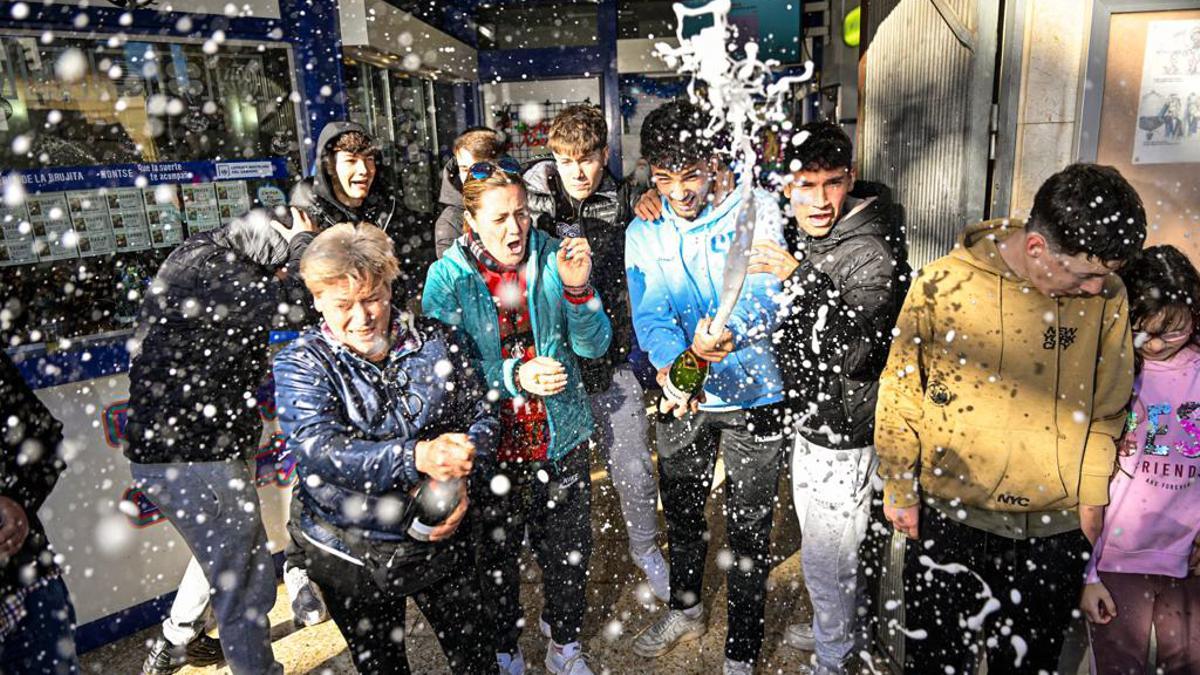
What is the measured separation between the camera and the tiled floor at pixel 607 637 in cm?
314

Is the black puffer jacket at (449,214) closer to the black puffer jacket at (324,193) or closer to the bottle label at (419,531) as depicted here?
the black puffer jacket at (324,193)

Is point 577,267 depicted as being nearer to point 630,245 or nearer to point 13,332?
point 630,245

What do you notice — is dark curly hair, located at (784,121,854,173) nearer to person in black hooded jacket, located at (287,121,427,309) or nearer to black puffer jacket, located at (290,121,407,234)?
person in black hooded jacket, located at (287,121,427,309)

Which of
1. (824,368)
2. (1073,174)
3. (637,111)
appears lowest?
(824,368)

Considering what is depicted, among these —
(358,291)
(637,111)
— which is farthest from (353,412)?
(637,111)

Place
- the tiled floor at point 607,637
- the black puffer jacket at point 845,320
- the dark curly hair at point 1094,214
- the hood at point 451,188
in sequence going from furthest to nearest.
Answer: the hood at point 451,188 < the tiled floor at point 607,637 < the black puffer jacket at point 845,320 < the dark curly hair at point 1094,214

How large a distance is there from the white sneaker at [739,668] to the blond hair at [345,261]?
201 cm

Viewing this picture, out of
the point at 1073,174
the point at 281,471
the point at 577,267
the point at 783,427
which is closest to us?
the point at 1073,174

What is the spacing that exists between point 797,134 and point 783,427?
1093 millimetres

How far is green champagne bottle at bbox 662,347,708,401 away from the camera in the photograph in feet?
8.70

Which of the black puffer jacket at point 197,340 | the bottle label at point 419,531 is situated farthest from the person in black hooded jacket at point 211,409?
the bottle label at point 419,531

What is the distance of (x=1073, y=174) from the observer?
6.30 feet

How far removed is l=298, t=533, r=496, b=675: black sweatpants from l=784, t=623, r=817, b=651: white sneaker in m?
1.42

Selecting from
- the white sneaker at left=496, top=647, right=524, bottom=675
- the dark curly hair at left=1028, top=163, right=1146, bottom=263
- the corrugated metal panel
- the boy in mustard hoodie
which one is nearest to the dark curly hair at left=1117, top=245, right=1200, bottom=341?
the boy in mustard hoodie
